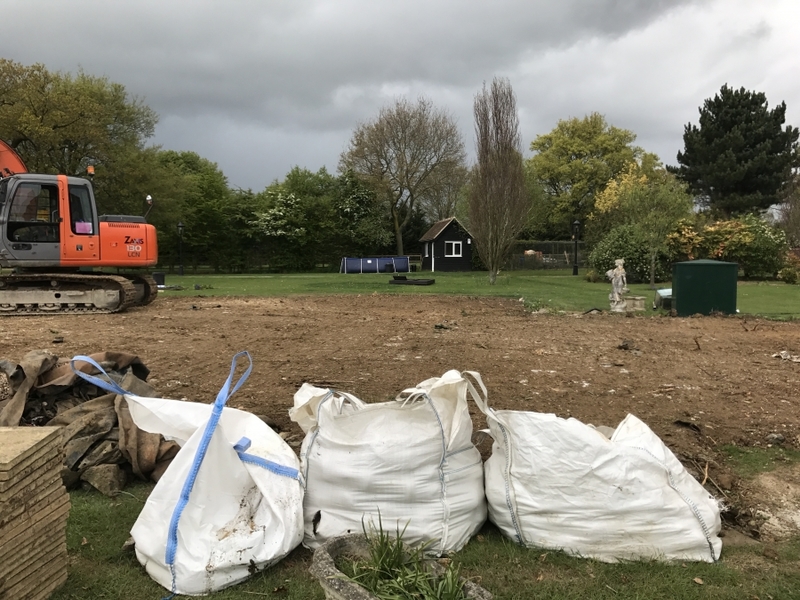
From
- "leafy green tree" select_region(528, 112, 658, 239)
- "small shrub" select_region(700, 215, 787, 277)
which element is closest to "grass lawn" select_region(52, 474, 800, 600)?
"small shrub" select_region(700, 215, 787, 277)

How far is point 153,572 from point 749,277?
99.3 feet

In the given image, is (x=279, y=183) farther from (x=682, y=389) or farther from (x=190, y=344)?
(x=682, y=389)

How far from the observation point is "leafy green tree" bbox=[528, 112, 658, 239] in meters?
47.4

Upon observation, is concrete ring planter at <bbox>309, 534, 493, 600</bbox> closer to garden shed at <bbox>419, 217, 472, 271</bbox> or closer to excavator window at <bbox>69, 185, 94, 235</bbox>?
excavator window at <bbox>69, 185, 94, 235</bbox>

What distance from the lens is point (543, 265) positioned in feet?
124

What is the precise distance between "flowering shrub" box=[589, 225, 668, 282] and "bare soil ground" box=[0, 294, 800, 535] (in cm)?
1415

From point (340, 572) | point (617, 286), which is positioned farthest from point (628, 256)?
point (340, 572)

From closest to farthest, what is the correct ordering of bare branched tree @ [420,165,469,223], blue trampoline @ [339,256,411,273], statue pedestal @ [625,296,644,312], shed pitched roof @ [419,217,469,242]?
1. statue pedestal @ [625,296,644,312]
2. blue trampoline @ [339,256,411,273]
3. shed pitched roof @ [419,217,469,242]
4. bare branched tree @ [420,165,469,223]

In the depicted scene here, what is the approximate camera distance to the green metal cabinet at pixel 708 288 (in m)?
12.3

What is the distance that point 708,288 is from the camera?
484 inches

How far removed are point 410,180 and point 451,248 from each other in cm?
656

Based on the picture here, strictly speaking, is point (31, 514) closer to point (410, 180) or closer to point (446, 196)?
point (410, 180)

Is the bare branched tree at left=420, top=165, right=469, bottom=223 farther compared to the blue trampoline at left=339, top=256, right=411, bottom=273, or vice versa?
the bare branched tree at left=420, top=165, right=469, bottom=223

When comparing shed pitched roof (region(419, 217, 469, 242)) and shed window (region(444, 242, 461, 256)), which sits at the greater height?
shed pitched roof (region(419, 217, 469, 242))
